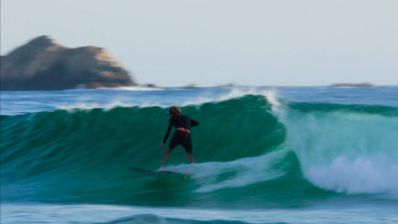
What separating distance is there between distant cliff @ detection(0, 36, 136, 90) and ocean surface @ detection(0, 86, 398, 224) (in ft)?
228

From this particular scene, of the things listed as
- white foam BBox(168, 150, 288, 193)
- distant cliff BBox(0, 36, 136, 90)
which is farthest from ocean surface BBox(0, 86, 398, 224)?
distant cliff BBox(0, 36, 136, 90)

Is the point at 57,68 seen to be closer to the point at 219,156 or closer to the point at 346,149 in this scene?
the point at 219,156

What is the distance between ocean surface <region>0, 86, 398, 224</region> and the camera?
9031 millimetres

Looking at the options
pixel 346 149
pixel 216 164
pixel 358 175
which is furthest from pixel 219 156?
pixel 358 175

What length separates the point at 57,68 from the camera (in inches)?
3679

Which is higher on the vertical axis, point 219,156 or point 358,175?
point 219,156

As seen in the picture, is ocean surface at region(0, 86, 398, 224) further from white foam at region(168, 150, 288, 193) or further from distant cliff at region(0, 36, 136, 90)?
distant cliff at region(0, 36, 136, 90)

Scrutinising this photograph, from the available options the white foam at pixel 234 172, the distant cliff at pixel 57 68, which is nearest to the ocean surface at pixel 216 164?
the white foam at pixel 234 172

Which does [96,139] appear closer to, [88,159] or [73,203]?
[88,159]

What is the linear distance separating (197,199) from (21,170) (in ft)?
21.2

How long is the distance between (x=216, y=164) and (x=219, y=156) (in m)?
1.96

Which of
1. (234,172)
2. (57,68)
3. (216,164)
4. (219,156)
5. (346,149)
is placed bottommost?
(234,172)

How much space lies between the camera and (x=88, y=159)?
589 inches

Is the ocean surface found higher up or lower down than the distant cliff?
lower down
